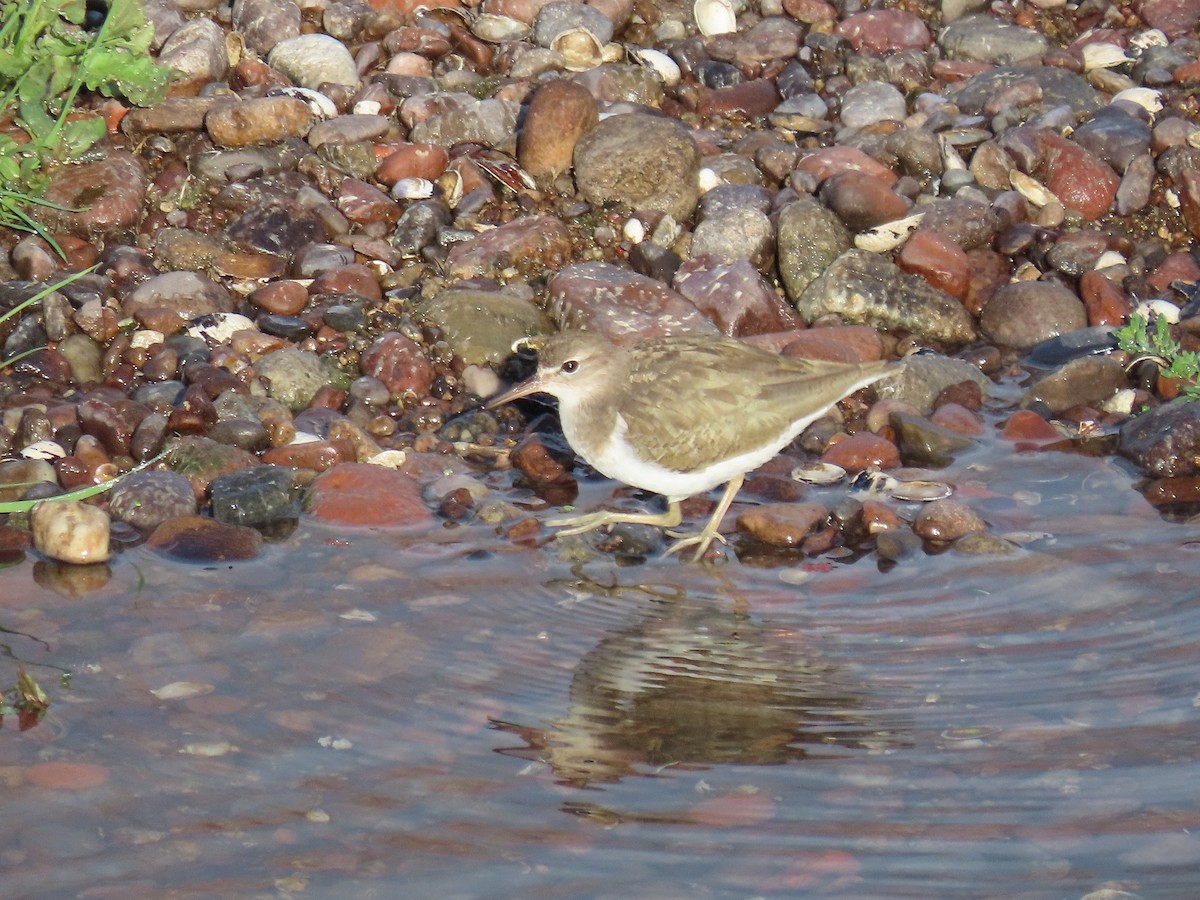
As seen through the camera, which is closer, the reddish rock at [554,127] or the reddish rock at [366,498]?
the reddish rock at [366,498]

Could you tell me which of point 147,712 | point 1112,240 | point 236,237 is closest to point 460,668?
point 147,712

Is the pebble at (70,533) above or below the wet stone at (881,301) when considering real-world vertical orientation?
below

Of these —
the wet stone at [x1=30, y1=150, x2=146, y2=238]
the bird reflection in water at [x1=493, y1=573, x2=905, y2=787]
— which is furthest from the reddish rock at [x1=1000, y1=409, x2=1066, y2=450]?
the wet stone at [x1=30, y1=150, x2=146, y2=238]

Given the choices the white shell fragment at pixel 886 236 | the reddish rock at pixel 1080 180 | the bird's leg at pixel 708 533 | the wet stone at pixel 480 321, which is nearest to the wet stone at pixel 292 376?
the wet stone at pixel 480 321

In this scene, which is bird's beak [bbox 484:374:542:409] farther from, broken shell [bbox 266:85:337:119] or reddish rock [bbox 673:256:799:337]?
broken shell [bbox 266:85:337:119]

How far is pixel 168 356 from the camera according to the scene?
789cm

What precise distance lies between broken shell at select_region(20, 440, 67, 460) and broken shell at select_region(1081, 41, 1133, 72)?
7.88 meters

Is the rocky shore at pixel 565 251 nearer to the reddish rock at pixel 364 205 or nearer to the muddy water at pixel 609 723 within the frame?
the reddish rock at pixel 364 205

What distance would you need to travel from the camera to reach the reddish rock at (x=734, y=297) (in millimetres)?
8516

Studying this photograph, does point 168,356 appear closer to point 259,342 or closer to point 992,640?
point 259,342

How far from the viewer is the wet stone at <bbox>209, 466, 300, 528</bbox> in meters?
6.85

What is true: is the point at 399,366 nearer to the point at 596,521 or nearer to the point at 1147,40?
the point at 596,521

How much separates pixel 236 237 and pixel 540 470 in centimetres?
263

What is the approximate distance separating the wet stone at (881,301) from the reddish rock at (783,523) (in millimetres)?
2042
